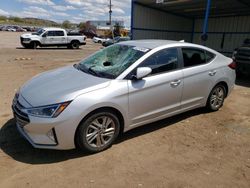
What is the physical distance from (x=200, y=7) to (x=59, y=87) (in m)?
16.2

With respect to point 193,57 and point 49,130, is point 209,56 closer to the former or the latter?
point 193,57

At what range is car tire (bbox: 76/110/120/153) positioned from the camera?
333 cm

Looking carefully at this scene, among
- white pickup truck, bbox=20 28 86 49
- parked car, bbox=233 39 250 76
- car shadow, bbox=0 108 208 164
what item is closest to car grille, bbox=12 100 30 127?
car shadow, bbox=0 108 208 164

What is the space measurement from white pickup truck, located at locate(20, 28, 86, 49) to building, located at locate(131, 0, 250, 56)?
8297 mm

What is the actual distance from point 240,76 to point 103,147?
7.86 meters

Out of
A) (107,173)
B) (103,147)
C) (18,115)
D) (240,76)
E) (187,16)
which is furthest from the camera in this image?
(187,16)

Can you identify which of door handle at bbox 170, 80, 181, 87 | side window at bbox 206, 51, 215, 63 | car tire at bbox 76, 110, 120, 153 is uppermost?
side window at bbox 206, 51, 215, 63

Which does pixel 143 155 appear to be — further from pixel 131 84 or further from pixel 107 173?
pixel 131 84

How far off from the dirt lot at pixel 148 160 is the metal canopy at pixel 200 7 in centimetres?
1261

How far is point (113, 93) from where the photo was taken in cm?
346

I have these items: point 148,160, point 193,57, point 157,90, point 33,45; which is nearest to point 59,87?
point 157,90

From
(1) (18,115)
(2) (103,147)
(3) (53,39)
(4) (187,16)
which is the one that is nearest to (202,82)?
(2) (103,147)

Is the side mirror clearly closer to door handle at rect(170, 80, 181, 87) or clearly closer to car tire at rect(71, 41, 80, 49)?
door handle at rect(170, 80, 181, 87)

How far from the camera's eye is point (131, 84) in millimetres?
3664
